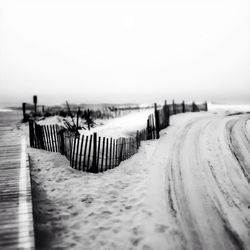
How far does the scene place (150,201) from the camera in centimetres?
607

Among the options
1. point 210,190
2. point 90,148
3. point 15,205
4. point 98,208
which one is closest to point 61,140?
point 90,148

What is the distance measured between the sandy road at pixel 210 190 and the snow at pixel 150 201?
0.02m

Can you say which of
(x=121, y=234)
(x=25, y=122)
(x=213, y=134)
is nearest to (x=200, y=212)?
(x=121, y=234)

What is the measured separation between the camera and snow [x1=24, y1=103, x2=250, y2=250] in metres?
4.61

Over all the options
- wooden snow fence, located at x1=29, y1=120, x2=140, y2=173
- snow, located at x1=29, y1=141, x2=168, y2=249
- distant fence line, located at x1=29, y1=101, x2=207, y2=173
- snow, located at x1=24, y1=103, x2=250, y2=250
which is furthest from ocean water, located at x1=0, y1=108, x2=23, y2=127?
snow, located at x1=29, y1=141, x2=168, y2=249

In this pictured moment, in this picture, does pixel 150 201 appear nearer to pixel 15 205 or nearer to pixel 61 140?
pixel 15 205

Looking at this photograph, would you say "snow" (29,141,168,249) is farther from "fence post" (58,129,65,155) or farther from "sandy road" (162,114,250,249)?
"fence post" (58,129,65,155)

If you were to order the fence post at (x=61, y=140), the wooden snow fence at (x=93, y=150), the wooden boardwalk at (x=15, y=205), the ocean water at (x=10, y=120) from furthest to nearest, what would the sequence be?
the ocean water at (x=10, y=120) < the fence post at (x=61, y=140) < the wooden snow fence at (x=93, y=150) < the wooden boardwalk at (x=15, y=205)

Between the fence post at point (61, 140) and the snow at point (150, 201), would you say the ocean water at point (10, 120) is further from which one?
the snow at point (150, 201)

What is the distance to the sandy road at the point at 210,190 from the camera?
4.59 metres

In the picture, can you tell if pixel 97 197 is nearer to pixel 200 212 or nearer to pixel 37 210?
pixel 37 210

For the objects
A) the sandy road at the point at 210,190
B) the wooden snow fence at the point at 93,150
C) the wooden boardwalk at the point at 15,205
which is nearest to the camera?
the wooden boardwalk at the point at 15,205

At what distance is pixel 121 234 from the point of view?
4773 millimetres

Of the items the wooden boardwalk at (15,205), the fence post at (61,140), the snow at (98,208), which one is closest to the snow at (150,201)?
the snow at (98,208)
